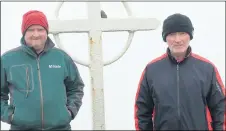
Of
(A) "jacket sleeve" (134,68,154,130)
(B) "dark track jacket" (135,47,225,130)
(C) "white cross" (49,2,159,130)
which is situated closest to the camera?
(B) "dark track jacket" (135,47,225,130)

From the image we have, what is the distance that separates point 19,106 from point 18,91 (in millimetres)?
116

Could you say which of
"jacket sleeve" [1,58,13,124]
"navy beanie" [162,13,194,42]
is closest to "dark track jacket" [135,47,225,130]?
"navy beanie" [162,13,194,42]

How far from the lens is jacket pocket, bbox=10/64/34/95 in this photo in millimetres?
3215

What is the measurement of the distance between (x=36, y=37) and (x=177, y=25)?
1065 mm

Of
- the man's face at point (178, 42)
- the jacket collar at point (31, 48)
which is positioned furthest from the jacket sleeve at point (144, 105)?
the jacket collar at point (31, 48)

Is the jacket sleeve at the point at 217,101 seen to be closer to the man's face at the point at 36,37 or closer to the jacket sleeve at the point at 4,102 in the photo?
the man's face at the point at 36,37

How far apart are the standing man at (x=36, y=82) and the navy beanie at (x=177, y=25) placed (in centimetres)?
86

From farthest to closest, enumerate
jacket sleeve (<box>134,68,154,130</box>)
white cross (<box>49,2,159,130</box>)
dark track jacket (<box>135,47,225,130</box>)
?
white cross (<box>49,2,159,130</box>)
jacket sleeve (<box>134,68,154,130</box>)
dark track jacket (<box>135,47,225,130</box>)

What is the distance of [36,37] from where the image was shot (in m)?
3.27

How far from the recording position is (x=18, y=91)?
3.22 m

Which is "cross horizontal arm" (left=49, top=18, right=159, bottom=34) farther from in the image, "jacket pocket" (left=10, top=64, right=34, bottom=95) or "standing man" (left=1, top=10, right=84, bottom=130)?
"jacket pocket" (left=10, top=64, right=34, bottom=95)

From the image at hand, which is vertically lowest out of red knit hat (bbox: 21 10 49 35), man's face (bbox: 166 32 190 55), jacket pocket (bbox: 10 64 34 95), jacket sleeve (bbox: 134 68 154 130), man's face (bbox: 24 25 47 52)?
jacket sleeve (bbox: 134 68 154 130)

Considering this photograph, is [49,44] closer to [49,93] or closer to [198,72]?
[49,93]

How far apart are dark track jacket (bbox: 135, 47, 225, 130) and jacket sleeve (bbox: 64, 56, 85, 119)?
61 centimetres
